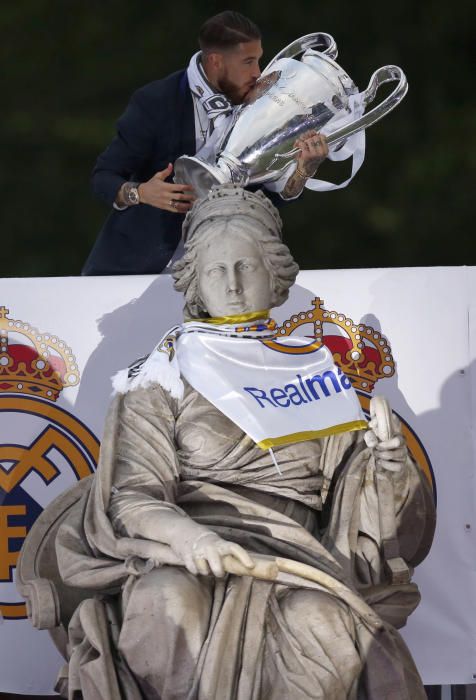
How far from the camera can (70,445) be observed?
20.3ft

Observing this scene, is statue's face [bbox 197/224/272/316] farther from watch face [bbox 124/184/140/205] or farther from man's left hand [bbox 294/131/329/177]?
watch face [bbox 124/184/140/205]

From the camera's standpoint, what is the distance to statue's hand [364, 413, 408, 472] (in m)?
5.22

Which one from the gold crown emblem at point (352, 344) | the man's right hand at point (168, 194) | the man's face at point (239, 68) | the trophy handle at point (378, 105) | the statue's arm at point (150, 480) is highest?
the man's face at point (239, 68)

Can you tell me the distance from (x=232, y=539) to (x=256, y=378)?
0.44m

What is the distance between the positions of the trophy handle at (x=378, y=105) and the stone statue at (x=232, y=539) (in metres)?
0.54

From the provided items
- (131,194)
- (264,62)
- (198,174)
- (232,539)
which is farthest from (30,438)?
(264,62)

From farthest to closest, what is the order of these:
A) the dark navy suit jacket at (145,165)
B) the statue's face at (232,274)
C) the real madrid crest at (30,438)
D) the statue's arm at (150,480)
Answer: the dark navy suit jacket at (145,165)
the real madrid crest at (30,438)
the statue's face at (232,274)
the statue's arm at (150,480)

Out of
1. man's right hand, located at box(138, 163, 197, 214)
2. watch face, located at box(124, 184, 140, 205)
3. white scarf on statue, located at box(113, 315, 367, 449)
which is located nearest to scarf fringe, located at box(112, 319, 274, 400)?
white scarf on statue, located at box(113, 315, 367, 449)

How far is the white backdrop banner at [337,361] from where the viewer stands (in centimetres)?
615

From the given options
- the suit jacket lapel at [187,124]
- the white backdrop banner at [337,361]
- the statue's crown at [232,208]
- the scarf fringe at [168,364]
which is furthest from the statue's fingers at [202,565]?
the suit jacket lapel at [187,124]

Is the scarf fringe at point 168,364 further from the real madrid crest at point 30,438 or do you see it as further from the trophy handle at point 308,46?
the trophy handle at point 308,46

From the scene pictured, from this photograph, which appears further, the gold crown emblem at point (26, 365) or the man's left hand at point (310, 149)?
the gold crown emblem at point (26, 365)

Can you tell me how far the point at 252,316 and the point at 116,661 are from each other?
0.95 m

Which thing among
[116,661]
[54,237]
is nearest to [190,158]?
[116,661]
